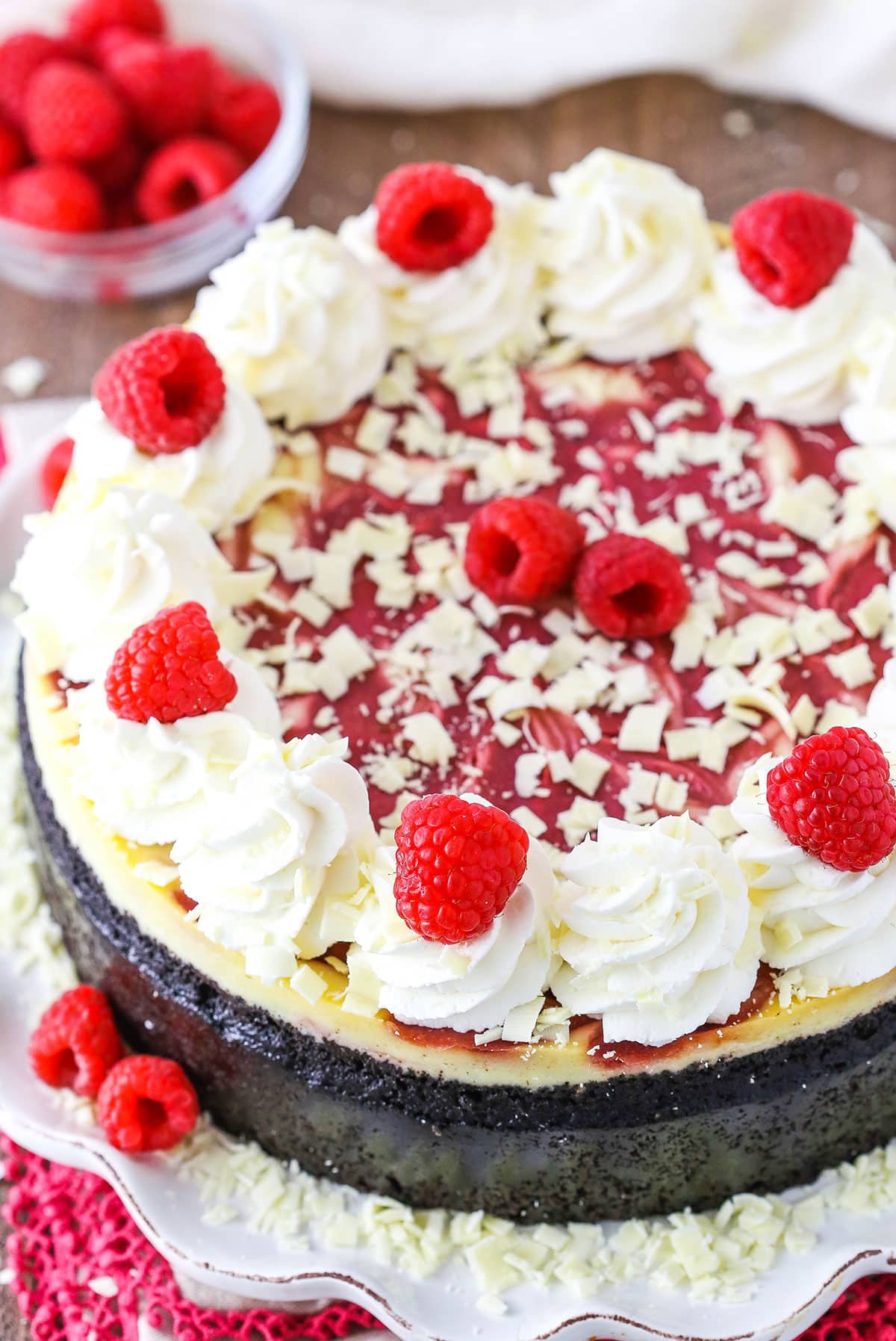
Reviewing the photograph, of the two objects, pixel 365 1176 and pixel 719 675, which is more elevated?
pixel 719 675

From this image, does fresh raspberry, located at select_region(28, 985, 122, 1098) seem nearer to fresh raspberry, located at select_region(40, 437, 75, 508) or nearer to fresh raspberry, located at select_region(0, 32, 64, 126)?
fresh raspberry, located at select_region(40, 437, 75, 508)

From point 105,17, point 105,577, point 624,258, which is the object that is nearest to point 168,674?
point 105,577

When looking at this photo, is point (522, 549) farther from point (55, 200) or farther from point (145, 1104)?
point (55, 200)

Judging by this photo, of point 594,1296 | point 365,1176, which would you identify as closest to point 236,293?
point 365,1176

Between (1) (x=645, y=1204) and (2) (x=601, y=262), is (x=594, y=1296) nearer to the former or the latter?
(1) (x=645, y=1204)

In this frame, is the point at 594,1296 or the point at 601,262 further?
the point at 601,262

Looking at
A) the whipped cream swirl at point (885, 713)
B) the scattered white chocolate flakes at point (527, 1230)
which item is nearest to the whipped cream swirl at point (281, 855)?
the scattered white chocolate flakes at point (527, 1230)

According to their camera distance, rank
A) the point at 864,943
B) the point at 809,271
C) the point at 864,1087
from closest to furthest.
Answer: the point at 864,943 < the point at 864,1087 < the point at 809,271

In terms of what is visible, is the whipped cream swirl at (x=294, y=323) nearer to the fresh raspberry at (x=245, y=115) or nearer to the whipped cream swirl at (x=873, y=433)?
the whipped cream swirl at (x=873, y=433)
